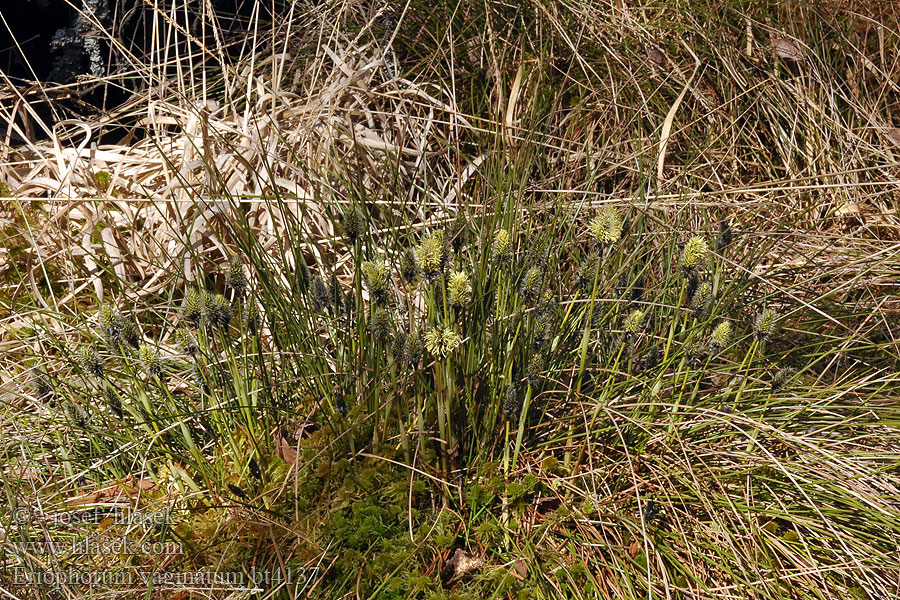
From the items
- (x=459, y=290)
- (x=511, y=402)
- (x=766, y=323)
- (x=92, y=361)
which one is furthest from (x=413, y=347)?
(x=766, y=323)

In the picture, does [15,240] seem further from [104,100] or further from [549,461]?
[549,461]

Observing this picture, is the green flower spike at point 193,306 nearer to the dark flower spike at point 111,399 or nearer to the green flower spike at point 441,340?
the dark flower spike at point 111,399

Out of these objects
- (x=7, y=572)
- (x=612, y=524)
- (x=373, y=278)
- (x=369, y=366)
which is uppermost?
(x=373, y=278)

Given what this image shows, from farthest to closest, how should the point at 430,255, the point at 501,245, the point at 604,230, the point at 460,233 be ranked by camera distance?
the point at 460,233 < the point at 501,245 < the point at 604,230 < the point at 430,255

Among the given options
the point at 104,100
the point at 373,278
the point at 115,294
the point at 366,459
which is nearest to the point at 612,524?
the point at 366,459

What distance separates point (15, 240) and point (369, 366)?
1856mm

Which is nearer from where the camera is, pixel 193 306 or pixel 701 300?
pixel 193 306

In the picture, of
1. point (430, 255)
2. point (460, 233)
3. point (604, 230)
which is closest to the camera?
point (430, 255)

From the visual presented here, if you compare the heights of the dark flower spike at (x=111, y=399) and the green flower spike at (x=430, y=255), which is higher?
the green flower spike at (x=430, y=255)

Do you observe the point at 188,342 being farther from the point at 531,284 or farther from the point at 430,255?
the point at 531,284

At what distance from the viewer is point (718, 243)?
87.5 inches

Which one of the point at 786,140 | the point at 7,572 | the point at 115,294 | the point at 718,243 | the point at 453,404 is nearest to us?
the point at 7,572

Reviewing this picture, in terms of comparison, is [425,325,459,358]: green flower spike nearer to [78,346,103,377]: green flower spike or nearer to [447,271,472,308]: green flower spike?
[447,271,472,308]: green flower spike

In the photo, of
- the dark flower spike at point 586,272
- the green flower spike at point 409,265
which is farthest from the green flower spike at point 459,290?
the dark flower spike at point 586,272
